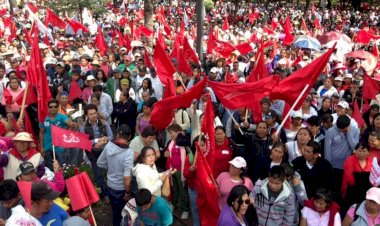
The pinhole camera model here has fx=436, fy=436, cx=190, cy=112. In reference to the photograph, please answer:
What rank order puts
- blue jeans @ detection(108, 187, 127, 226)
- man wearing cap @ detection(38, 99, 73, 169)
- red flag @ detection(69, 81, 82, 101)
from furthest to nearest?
1. red flag @ detection(69, 81, 82, 101)
2. man wearing cap @ detection(38, 99, 73, 169)
3. blue jeans @ detection(108, 187, 127, 226)

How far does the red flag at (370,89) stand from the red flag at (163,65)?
140 inches

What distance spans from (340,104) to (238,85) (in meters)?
1.95

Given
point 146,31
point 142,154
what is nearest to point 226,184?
point 142,154

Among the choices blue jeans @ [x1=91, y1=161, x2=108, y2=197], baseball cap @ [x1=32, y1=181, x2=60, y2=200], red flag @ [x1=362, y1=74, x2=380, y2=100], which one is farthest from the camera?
red flag @ [x1=362, y1=74, x2=380, y2=100]

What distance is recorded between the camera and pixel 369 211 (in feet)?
14.3

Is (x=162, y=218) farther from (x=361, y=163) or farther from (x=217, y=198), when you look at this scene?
(x=361, y=163)

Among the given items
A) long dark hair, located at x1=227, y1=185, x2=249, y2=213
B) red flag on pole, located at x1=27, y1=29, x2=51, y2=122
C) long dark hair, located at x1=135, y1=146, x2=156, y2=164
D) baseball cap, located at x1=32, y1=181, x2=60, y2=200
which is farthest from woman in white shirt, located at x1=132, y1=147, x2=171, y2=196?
red flag on pole, located at x1=27, y1=29, x2=51, y2=122

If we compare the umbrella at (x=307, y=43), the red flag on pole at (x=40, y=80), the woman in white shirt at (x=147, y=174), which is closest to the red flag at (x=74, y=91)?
the red flag on pole at (x=40, y=80)

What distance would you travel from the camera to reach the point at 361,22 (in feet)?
101

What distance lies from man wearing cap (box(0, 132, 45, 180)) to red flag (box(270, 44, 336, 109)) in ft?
10.9

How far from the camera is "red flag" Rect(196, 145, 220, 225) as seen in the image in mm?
5105

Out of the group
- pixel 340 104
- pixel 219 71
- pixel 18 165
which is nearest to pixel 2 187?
pixel 18 165

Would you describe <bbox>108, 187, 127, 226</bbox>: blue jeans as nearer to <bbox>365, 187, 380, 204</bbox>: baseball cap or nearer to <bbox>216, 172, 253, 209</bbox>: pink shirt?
<bbox>216, 172, 253, 209</bbox>: pink shirt

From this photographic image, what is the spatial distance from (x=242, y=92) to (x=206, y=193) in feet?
5.56
